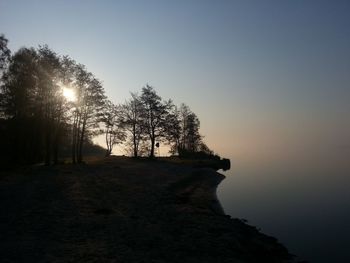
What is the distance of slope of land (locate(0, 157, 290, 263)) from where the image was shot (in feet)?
67.5

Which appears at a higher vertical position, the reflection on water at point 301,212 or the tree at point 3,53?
the tree at point 3,53

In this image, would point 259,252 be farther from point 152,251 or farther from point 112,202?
point 112,202

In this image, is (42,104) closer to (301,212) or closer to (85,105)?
(85,105)

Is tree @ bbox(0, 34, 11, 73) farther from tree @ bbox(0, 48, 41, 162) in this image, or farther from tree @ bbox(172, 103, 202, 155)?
tree @ bbox(172, 103, 202, 155)

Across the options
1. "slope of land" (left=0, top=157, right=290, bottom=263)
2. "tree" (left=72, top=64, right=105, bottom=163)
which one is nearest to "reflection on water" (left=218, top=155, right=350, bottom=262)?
"slope of land" (left=0, top=157, right=290, bottom=263)

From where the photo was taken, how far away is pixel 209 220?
3030 centimetres

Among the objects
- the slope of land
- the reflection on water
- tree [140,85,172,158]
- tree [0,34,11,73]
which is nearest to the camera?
the slope of land

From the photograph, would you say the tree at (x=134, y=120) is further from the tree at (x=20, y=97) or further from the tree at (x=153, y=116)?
the tree at (x=20, y=97)

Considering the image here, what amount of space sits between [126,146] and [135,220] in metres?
77.8

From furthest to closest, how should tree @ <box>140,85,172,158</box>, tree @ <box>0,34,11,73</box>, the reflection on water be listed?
1. tree @ <box>140,85,172,158</box>
2. tree @ <box>0,34,11,73</box>
3. the reflection on water

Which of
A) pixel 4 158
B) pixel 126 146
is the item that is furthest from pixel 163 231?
pixel 126 146

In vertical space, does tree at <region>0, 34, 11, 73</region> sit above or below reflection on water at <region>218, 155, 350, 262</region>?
above

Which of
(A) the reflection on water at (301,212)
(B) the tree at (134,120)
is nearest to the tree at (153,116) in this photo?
(B) the tree at (134,120)

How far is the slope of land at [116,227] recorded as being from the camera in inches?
810
